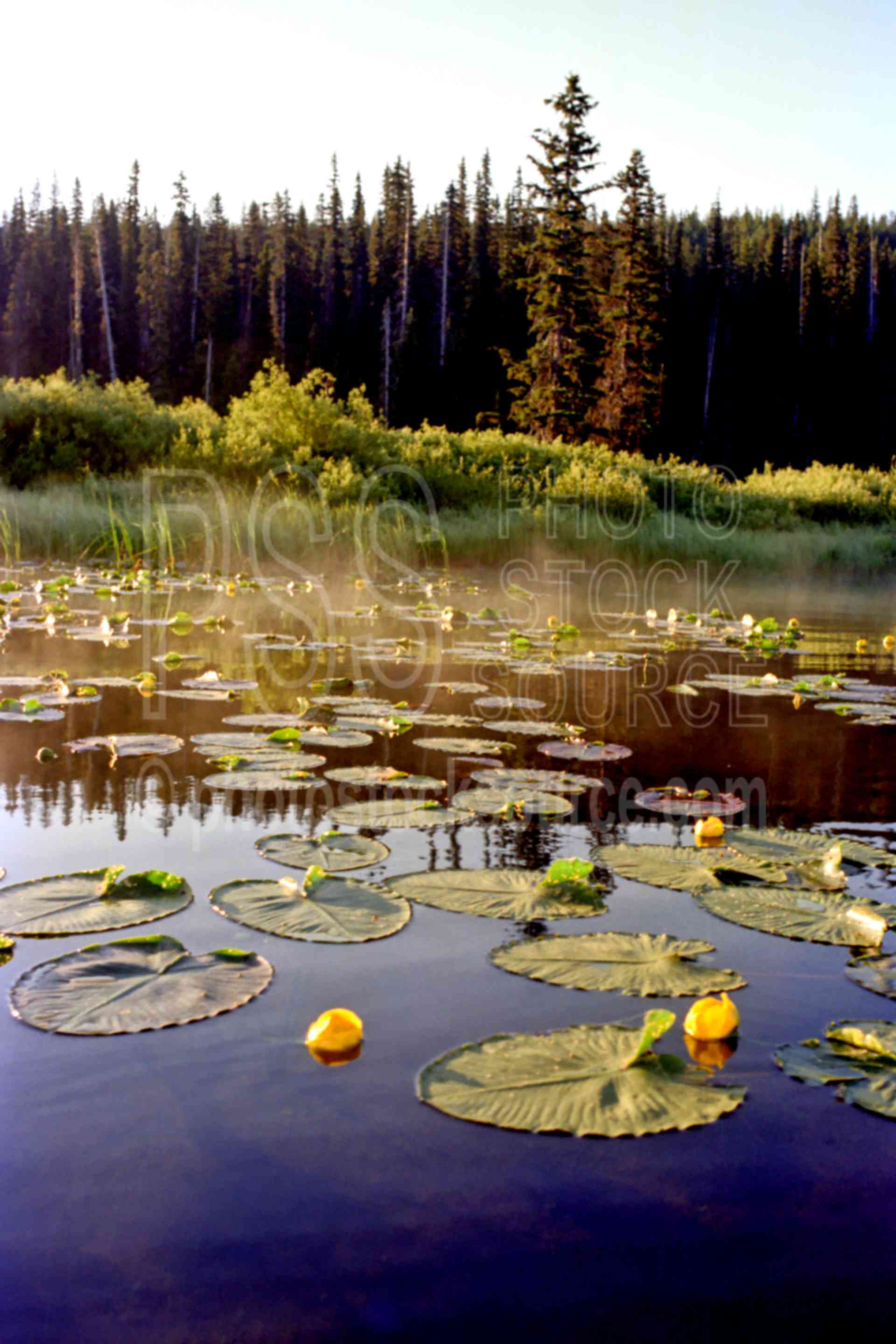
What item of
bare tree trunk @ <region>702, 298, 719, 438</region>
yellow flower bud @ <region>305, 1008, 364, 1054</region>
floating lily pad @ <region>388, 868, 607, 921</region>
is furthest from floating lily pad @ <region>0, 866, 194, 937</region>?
bare tree trunk @ <region>702, 298, 719, 438</region>

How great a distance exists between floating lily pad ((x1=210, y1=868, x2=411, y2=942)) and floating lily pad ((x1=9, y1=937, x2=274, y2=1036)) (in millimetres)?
195

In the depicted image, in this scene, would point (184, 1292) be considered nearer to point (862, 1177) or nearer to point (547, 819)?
point (862, 1177)

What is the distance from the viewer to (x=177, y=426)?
58.7 feet

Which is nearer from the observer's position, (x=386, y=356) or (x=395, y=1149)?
(x=395, y=1149)

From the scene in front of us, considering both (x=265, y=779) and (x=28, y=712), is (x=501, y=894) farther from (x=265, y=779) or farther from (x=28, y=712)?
(x=28, y=712)

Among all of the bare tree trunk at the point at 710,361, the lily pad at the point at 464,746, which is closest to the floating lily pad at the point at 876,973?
the lily pad at the point at 464,746

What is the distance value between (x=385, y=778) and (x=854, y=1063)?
1.92m

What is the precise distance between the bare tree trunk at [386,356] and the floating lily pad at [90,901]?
43.7 metres

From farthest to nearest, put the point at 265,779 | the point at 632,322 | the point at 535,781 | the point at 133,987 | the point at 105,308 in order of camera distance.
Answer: the point at 105,308
the point at 632,322
the point at 535,781
the point at 265,779
the point at 133,987

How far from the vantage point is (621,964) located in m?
1.97

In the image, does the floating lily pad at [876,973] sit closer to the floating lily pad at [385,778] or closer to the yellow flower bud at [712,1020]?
the yellow flower bud at [712,1020]

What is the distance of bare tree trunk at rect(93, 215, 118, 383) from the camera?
48.4m

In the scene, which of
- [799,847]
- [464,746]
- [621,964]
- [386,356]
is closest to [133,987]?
[621,964]

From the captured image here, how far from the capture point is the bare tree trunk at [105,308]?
48438 mm
